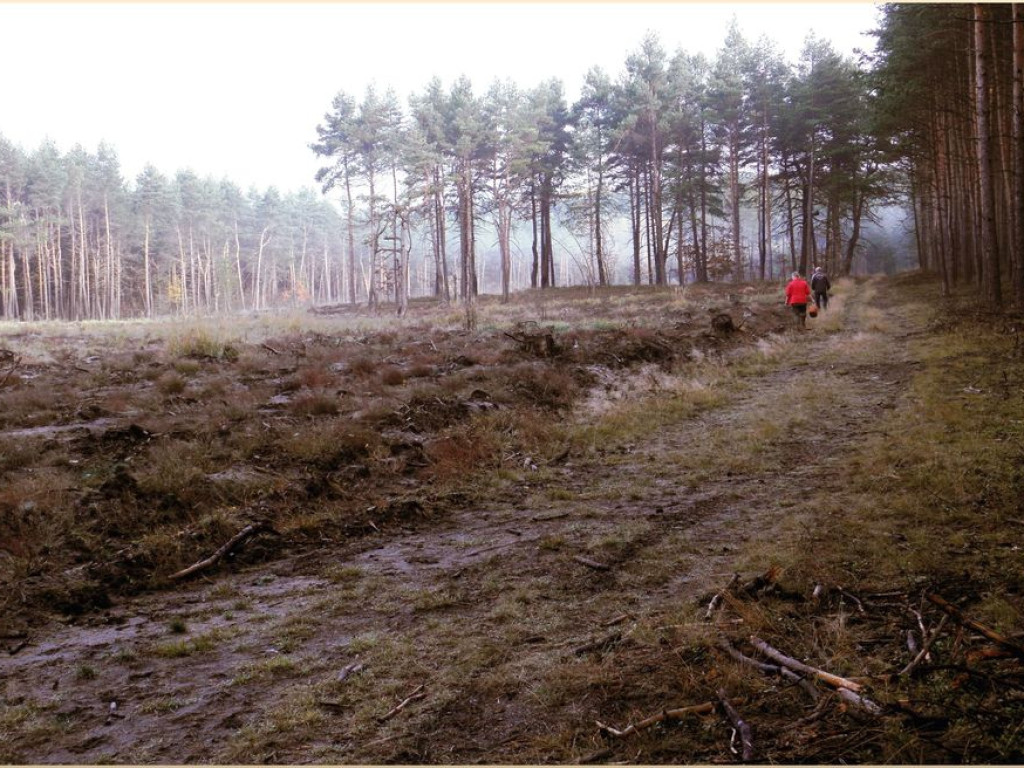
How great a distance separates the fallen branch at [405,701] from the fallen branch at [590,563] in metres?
1.71

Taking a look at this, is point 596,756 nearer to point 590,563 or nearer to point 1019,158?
point 590,563

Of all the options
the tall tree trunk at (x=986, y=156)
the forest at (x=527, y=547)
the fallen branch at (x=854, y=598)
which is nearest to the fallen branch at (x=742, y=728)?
the forest at (x=527, y=547)

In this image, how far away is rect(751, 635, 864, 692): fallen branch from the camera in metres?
2.32

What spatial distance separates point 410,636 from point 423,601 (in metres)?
0.46

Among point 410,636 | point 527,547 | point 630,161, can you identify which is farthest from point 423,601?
point 630,161

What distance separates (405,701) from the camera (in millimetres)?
2842

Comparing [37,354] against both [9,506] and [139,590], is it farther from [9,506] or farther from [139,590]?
[139,590]

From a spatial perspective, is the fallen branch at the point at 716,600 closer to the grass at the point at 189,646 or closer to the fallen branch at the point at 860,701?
the fallen branch at the point at 860,701

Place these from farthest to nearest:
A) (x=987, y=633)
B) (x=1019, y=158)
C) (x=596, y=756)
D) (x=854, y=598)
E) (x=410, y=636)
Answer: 1. (x=1019, y=158)
2. (x=410, y=636)
3. (x=854, y=598)
4. (x=596, y=756)
5. (x=987, y=633)

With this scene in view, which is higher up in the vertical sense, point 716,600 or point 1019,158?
point 1019,158

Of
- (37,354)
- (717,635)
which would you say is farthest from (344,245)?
(717,635)

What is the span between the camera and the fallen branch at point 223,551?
15.1 ft

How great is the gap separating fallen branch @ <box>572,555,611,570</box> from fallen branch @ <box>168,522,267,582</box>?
283cm

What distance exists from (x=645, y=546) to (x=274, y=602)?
275cm
